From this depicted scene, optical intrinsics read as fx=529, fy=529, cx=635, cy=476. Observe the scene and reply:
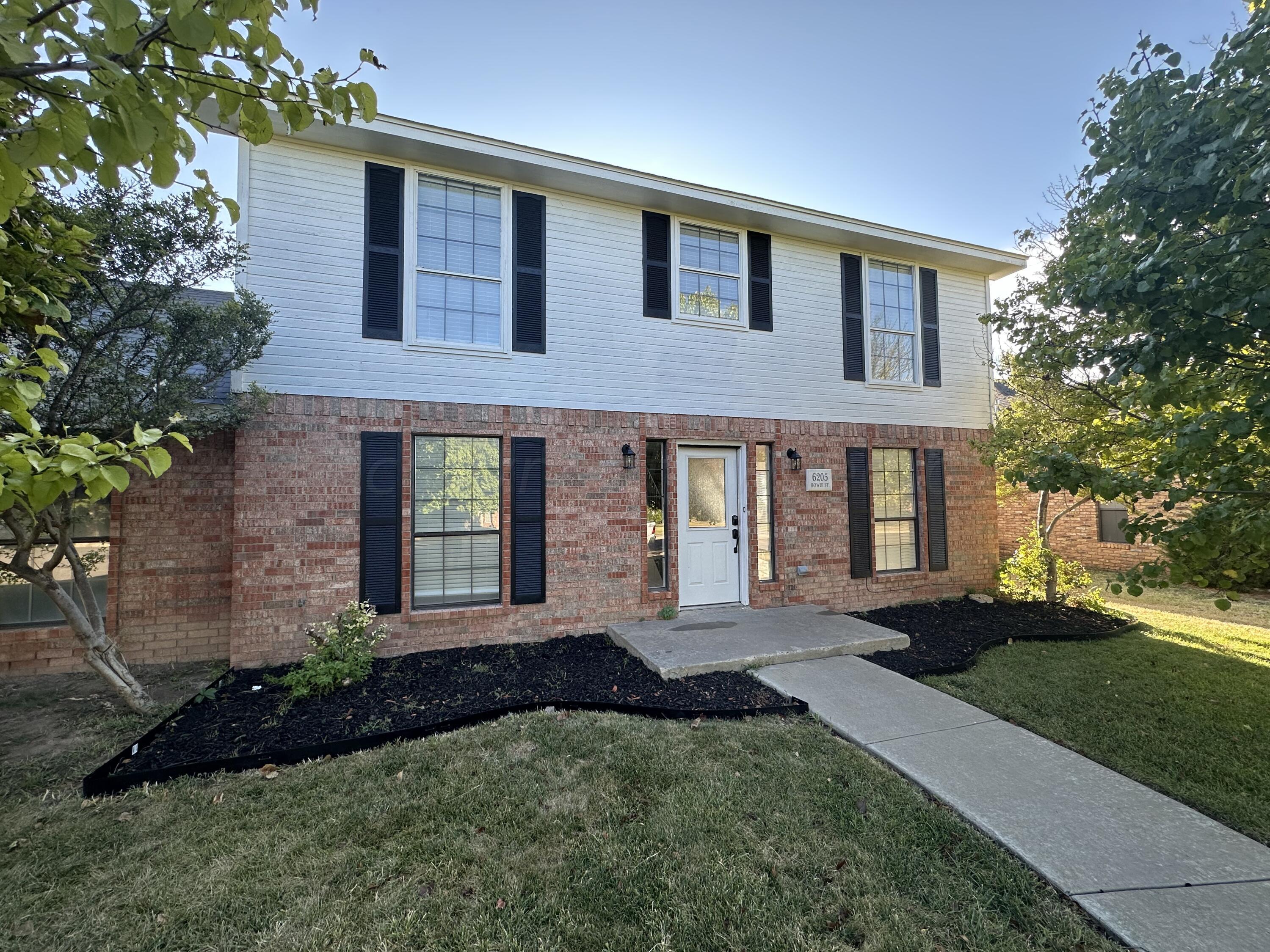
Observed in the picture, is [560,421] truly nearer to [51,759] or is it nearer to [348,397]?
[348,397]

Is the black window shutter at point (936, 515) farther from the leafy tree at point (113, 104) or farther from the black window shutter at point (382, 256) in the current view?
the leafy tree at point (113, 104)

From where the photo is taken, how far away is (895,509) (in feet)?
25.7

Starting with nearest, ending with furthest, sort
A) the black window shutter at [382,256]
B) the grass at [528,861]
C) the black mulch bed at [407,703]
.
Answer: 1. the grass at [528,861]
2. the black mulch bed at [407,703]
3. the black window shutter at [382,256]

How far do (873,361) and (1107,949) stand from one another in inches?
275

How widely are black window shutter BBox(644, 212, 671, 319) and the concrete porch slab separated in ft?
12.3

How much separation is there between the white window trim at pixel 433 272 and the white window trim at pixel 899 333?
506 centimetres

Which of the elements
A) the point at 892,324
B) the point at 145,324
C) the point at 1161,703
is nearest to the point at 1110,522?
the point at 892,324

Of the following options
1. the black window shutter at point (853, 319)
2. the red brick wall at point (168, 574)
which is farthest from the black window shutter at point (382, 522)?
the black window shutter at point (853, 319)

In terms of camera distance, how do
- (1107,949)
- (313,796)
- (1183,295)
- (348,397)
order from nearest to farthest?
(1107,949) → (1183,295) → (313,796) → (348,397)

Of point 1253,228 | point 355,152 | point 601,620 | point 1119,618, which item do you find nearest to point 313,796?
point 601,620

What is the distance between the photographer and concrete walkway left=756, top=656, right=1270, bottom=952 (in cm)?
210

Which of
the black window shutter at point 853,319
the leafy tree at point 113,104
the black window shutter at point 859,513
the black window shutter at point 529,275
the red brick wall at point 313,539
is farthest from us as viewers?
the black window shutter at point 853,319

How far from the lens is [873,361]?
25.5 ft

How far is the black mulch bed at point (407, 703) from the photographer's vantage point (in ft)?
11.2
